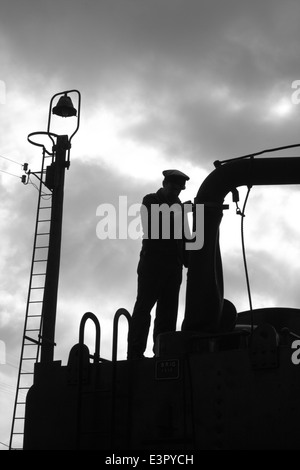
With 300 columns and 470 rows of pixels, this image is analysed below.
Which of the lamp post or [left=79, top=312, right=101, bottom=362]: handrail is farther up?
the lamp post

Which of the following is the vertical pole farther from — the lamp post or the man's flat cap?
the man's flat cap

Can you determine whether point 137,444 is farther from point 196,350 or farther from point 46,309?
point 46,309

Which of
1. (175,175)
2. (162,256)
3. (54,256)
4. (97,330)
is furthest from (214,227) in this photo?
(54,256)

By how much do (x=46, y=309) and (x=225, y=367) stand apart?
9.78 metres

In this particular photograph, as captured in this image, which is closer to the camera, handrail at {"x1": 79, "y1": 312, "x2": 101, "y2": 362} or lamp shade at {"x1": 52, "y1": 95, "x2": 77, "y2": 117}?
handrail at {"x1": 79, "y1": 312, "x2": 101, "y2": 362}

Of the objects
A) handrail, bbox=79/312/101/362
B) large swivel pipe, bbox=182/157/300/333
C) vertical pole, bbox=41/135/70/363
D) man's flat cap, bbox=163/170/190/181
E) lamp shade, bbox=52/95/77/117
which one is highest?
lamp shade, bbox=52/95/77/117

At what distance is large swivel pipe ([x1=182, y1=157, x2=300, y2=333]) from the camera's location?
6621 mm

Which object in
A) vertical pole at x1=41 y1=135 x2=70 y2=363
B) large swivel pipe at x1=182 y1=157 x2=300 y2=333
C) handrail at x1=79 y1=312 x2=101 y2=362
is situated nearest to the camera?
handrail at x1=79 y1=312 x2=101 y2=362

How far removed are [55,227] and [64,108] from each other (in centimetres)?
261

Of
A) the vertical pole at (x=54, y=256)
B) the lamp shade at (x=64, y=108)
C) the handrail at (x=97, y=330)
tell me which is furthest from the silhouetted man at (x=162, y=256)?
the lamp shade at (x=64, y=108)

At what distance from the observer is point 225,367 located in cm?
564

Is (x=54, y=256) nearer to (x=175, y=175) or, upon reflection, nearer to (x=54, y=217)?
(x=54, y=217)

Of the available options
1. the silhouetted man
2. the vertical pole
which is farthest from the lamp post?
the silhouetted man

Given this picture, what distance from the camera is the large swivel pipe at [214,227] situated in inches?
261
